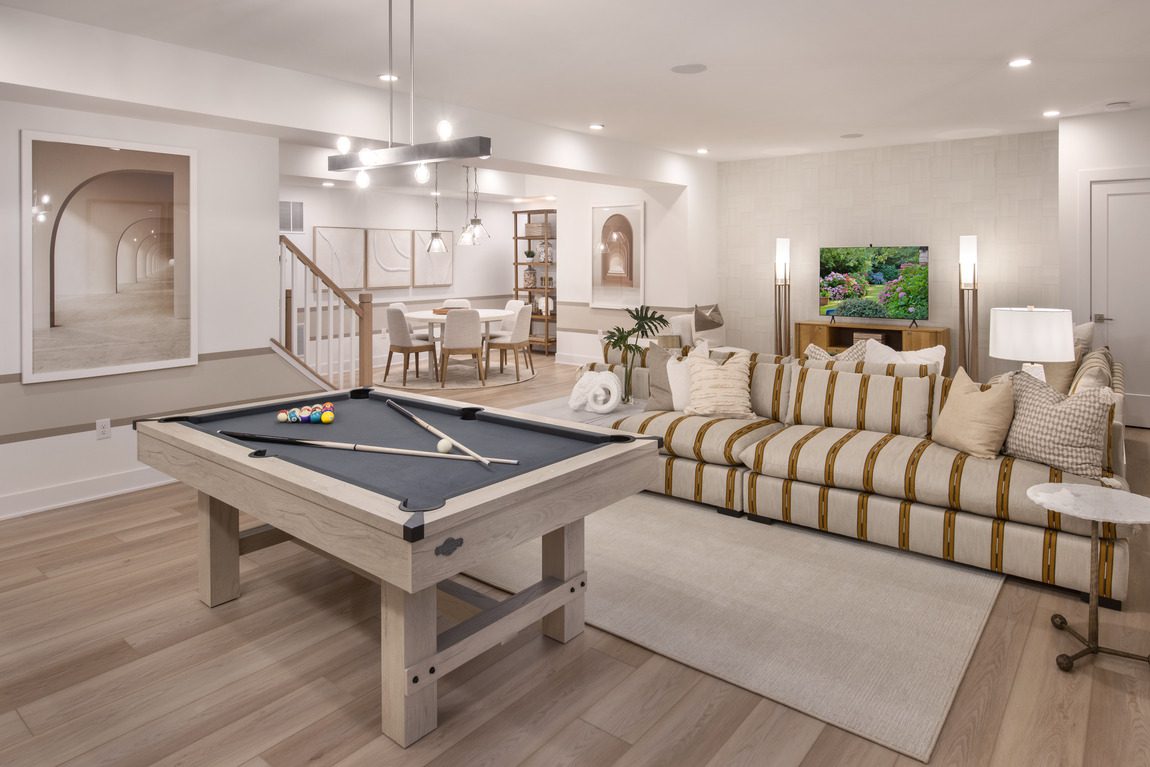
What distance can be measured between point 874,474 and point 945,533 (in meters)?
0.38

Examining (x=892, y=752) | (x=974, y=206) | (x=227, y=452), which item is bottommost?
(x=892, y=752)

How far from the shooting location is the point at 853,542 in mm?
3553

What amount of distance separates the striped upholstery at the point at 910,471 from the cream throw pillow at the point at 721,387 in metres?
0.39

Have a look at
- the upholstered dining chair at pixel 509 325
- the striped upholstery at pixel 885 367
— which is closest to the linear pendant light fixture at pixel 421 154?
the striped upholstery at pixel 885 367

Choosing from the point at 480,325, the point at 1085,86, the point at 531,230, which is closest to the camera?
the point at 1085,86

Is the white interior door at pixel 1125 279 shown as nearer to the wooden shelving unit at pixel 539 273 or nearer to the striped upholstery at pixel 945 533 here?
the striped upholstery at pixel 945 533

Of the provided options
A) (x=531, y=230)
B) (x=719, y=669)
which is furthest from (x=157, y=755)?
(x=531, y=230)

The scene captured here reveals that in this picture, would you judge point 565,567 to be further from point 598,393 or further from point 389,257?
point 389,257

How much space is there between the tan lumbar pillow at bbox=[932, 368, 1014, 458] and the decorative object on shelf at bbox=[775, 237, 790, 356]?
4.70 meters

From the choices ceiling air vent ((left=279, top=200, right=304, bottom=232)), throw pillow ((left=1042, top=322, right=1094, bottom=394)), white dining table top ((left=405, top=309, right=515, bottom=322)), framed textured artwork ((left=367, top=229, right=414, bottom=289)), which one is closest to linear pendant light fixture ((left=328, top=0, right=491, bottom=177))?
throw pillow ((left=1042, top=322, right=1094, bottom=394))

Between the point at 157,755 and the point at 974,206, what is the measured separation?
767cm

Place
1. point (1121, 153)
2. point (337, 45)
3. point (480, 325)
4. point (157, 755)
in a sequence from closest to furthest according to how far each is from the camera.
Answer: point (157, 755) → point (337, 45) → point (1121, 153) → point (480, 325)

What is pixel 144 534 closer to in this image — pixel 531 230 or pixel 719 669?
pixel 719 669

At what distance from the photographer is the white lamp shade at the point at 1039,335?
3.91 m
